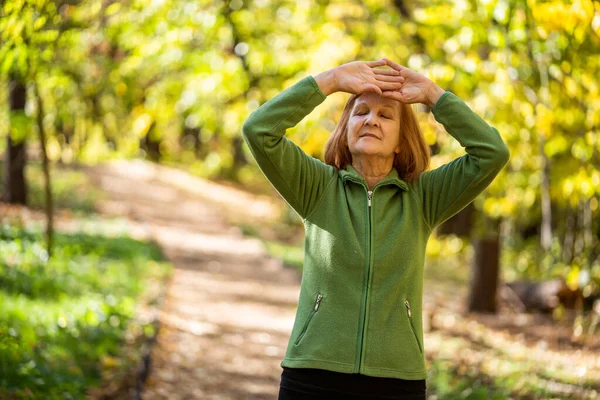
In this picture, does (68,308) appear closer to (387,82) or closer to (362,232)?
(362,232)

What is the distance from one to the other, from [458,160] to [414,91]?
0.32 meters

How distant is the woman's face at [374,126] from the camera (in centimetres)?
301

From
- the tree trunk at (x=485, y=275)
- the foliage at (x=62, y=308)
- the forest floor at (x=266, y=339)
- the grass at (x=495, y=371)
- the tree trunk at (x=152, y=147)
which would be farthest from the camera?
the tree trunk at (x=152, y=147)

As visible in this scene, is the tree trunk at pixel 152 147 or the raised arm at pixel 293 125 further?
the tree trunk at pixel 152 147

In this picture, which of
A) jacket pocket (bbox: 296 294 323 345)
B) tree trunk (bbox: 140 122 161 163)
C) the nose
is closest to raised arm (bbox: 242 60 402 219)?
the nose

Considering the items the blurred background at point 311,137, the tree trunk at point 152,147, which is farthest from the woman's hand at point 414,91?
the tree trunk at point 152,147

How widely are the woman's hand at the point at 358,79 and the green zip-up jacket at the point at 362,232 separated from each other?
0.20 feet

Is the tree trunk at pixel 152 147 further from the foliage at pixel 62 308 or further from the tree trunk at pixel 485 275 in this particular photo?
the tree trunk at pixel 485 275

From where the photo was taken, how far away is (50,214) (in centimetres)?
1084

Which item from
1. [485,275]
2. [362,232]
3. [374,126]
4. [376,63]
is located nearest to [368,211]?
[362,232]

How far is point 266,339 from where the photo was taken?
9625 millimetres

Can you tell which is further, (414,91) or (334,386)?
(414,91)

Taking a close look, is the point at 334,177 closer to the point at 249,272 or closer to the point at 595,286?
the point at 595,286

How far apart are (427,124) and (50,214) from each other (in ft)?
17.4
